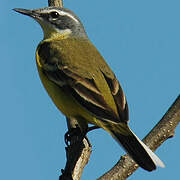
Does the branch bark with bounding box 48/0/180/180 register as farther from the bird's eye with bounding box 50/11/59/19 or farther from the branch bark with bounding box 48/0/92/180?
the bird's eye with bounding box 50/11/59/19

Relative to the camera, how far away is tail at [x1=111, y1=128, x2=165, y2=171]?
22.1 feet

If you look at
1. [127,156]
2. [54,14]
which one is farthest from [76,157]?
[54,14]

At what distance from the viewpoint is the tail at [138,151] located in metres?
6.73

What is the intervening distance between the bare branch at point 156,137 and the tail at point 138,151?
0.74ft

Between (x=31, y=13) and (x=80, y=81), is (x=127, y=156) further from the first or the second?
(x=31, y=13)

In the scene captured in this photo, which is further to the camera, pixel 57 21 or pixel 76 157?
pixel 57 21

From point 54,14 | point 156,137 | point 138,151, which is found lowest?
point 138,151

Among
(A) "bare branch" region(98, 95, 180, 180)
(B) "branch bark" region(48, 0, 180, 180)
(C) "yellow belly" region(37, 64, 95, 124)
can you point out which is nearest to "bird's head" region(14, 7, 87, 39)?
(C) "yellow belly" region(37, 64, 95, 124)

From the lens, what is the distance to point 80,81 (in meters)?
8.05

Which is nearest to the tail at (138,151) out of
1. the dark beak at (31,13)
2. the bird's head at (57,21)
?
the bird's head at (57,21)

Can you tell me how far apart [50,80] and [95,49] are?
1.65m

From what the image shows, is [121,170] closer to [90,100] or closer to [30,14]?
[90,100]

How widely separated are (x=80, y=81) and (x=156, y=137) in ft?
5.67

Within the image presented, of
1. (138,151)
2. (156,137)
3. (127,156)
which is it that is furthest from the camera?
(127,156)
